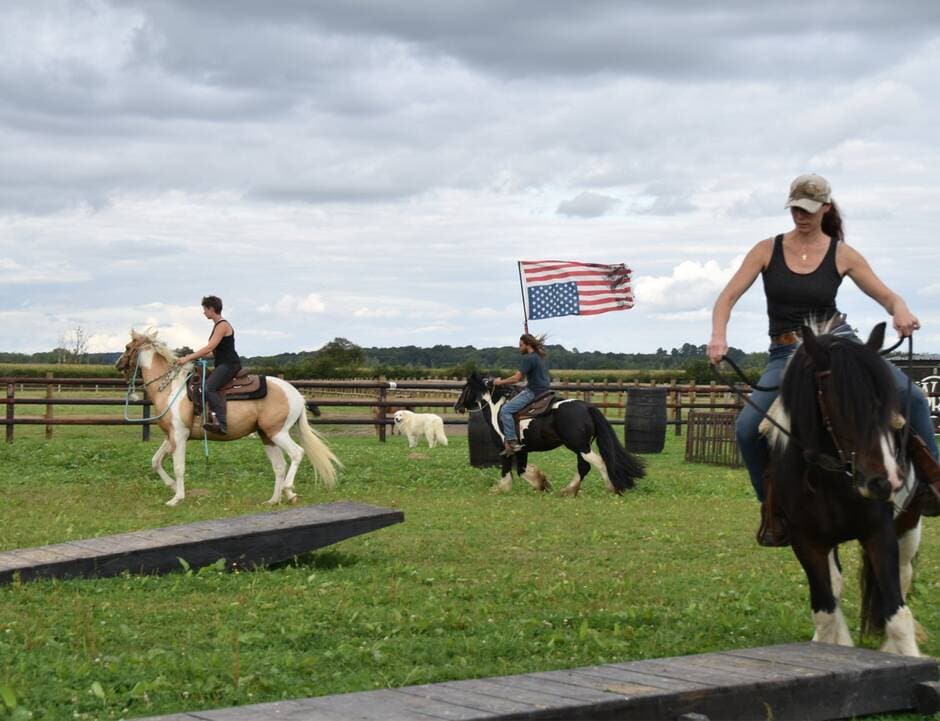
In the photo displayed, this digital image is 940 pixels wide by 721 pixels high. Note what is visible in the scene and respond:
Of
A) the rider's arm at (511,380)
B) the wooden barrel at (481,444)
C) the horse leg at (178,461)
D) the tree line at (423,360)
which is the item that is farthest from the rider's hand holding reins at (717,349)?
the tree line at (423,360)

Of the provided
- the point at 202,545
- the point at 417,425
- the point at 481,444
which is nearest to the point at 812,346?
the point at 202,545

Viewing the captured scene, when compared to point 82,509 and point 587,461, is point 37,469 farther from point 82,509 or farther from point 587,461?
point 587,461

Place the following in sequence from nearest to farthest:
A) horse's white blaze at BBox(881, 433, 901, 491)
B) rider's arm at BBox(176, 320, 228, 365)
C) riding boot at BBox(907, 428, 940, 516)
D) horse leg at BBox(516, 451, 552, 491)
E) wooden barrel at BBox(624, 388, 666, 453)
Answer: horse's white blaze at BBox(881, 433, 901, 491), riding boot at BBox(907, 428, 940, 516), rider's arm at BBox(176, 320, 228, 365), horse leg at BBox(516, 451, 552, 491), wooden barrel at BBox(624, 388, 666, 453)

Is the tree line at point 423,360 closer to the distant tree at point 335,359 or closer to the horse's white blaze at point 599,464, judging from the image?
the distant tree at point 335,359

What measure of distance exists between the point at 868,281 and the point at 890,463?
1.30 m

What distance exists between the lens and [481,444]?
818 inches

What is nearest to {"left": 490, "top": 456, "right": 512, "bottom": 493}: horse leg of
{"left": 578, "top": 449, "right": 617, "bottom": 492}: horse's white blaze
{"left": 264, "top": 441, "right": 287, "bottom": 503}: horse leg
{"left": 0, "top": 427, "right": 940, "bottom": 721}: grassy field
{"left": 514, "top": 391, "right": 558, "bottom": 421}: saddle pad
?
{"left": 514, "top": 391, "right": 558, "bottom": 421}: saddle pad

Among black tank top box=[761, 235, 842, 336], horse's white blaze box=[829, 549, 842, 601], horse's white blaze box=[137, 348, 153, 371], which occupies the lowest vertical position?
horse's white blaze box=[829, 549, 842, 601]

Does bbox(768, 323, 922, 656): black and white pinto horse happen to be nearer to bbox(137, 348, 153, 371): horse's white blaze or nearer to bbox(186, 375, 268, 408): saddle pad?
bbox(186, 375, 268, 408): saddle pad

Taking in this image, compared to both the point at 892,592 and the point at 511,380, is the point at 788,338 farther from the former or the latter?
the point at 511,380

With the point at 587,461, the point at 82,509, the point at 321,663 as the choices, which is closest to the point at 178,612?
the point at 321,663

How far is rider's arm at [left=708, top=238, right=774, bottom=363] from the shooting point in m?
6.61

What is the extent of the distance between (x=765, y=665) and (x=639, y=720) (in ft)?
3.19

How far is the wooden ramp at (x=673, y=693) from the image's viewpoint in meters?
4.43
